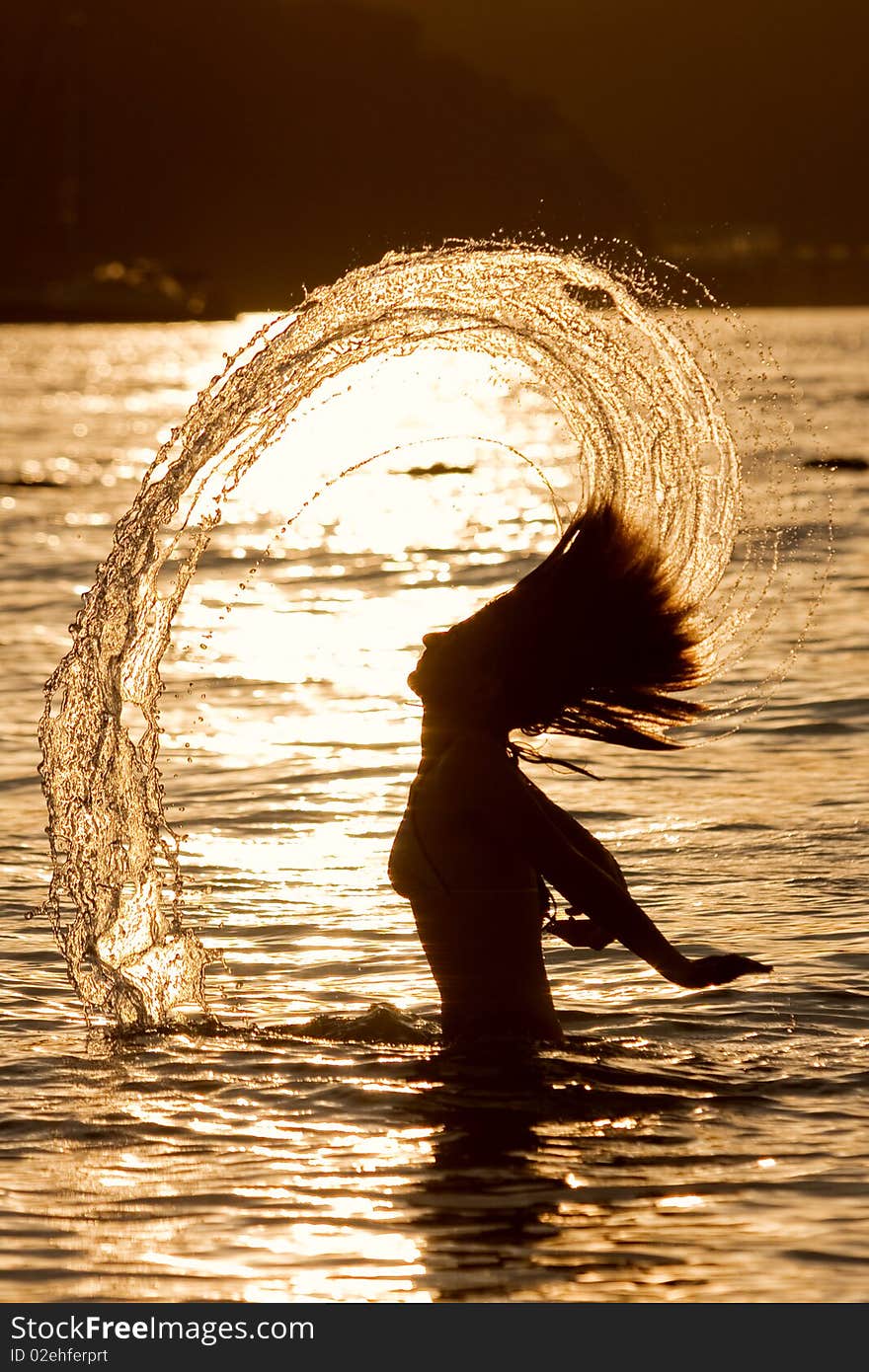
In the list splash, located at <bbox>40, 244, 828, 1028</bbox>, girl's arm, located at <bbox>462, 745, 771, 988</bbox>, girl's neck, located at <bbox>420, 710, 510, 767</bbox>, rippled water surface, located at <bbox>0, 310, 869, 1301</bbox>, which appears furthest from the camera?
splash, located at <bbox>40, 244, 828, 1028</bbox>

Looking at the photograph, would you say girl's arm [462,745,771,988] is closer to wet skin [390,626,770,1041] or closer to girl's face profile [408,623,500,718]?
wet skin [390,626,770,1041]

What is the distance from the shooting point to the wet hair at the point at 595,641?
7.80m

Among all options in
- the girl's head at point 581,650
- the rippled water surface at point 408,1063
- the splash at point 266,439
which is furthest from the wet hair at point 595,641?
the rippled water surface at point 408,1063

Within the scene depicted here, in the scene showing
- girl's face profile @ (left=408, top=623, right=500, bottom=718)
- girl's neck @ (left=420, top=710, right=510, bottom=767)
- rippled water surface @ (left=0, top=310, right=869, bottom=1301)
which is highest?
girl's face profile @ (left=408, top=623, right=500, bottom=718)

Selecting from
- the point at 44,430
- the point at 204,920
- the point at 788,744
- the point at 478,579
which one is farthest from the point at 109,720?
the point at 44,430

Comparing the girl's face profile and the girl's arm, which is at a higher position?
the girl's face profile

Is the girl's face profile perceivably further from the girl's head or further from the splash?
the splash

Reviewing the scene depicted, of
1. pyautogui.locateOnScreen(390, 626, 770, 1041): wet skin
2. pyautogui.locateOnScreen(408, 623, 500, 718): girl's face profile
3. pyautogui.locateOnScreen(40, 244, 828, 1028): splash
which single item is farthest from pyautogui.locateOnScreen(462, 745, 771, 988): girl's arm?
pyautogui.locateOnScreen(40, 244, 828, 1028): splash

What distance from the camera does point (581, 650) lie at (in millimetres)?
7879

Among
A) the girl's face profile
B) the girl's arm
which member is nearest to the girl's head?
the girl's face profile

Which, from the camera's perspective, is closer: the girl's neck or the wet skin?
the wet skin

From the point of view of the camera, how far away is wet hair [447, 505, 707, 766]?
7805 mm

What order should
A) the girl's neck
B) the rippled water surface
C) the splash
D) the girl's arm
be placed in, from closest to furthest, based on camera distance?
the rippled water surface < the girl's arm < the girl's neck < the splash

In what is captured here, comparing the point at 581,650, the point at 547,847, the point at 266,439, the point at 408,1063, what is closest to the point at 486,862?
the point at 547,847
